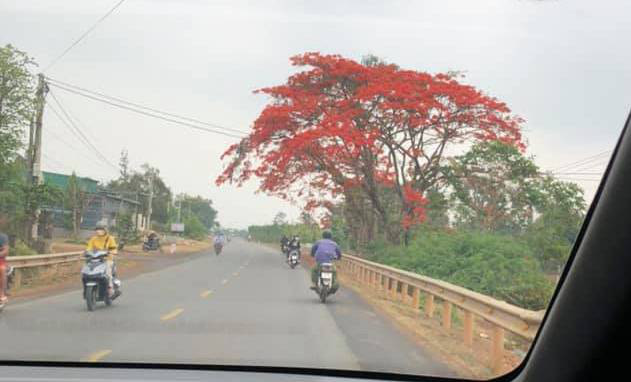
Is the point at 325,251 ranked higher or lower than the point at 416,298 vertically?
higher

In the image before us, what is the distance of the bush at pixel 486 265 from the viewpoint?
517cm

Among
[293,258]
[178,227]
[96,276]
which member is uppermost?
[178,227]

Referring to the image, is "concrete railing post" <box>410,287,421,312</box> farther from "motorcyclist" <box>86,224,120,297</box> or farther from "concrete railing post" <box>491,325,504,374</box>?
"motorcyclist" <box>86,224,120,297</box>

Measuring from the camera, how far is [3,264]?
6.41m

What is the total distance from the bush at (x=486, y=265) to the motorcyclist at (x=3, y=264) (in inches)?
172

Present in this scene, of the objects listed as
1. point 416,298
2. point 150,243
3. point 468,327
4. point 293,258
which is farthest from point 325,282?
point 468,327

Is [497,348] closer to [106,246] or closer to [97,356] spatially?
[97,356]

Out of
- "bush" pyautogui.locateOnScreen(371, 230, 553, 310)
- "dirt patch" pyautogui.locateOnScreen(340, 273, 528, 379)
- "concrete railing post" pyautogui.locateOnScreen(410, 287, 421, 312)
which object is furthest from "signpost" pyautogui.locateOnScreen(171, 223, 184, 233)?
"concrete railing post" pyautogui.locateOnScreen(410, 287, 421, 312)

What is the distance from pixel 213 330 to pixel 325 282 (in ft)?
18.1

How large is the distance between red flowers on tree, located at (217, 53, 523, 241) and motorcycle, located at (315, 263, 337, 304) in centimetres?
221

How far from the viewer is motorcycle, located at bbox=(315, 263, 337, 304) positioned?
11.5 m

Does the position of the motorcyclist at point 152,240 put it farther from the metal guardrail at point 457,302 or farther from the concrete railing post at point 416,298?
the concrete railing post at point 416,298

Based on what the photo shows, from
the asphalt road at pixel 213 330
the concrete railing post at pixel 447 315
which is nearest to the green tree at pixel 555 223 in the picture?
the asphalt road at pixel 213 330

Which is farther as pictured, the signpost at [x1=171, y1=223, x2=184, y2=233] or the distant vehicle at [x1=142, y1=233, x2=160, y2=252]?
the signpost at [x1=171, y1=223, x2=184, y2=233]
